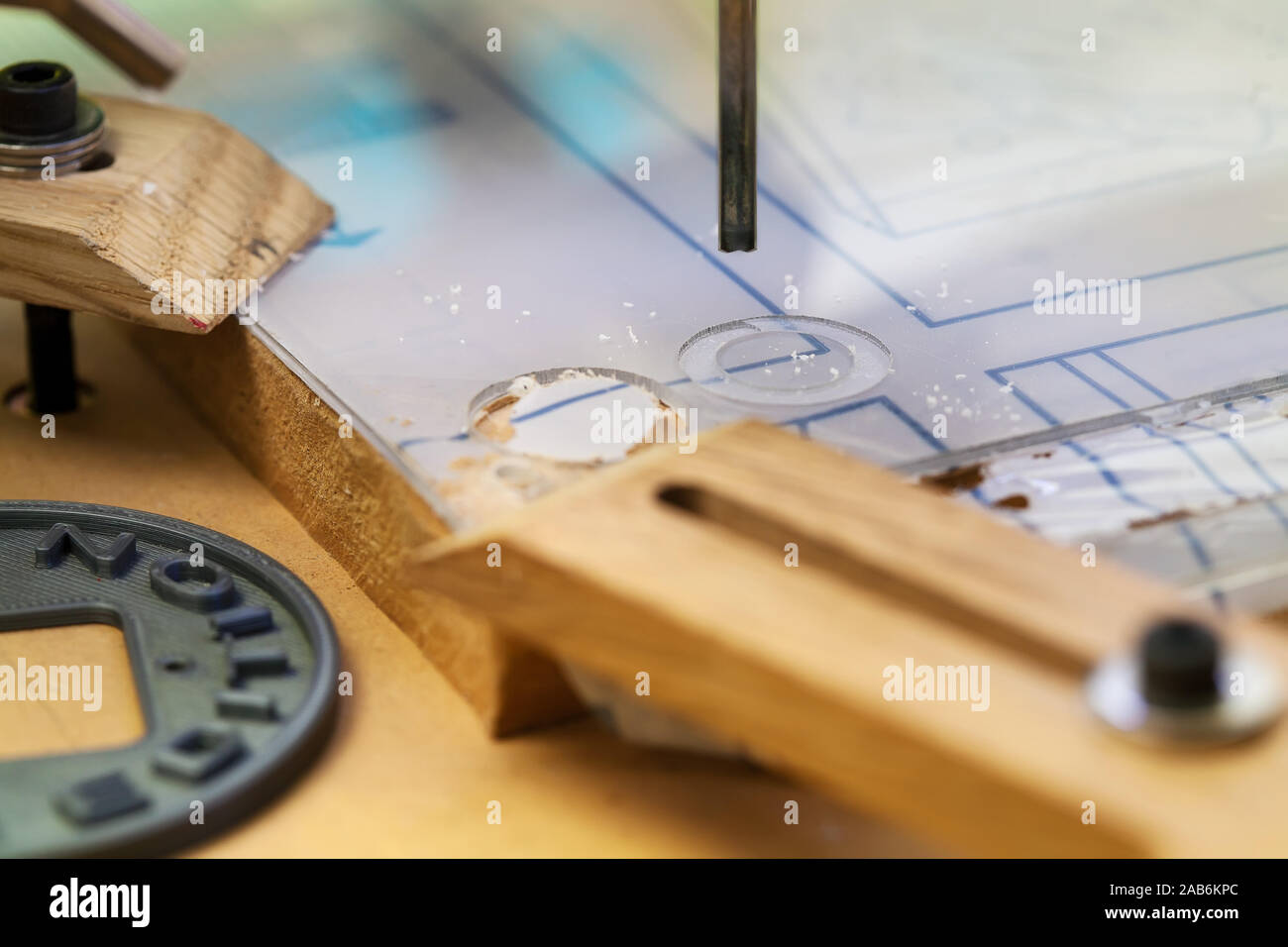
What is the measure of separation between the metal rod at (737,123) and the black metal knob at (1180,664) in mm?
446

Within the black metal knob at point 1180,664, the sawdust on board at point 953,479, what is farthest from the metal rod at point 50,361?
the black metal knob at point 1180,664

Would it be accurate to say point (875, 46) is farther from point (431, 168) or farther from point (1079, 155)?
point (431, 168)

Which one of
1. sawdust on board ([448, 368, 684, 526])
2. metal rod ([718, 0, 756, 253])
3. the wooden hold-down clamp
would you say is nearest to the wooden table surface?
sawdust on board ([448, 368, 684, 526])

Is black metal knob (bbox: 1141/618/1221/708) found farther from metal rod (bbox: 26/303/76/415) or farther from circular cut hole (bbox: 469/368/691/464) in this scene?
metal rod (bbox: 26/303/76/415)

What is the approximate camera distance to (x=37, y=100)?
4.13ft

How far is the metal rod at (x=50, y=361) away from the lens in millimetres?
1331

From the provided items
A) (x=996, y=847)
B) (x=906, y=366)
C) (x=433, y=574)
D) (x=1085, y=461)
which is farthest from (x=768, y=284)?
(x=996, y=847)

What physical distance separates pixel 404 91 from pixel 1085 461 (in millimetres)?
843

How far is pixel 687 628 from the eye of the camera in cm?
83

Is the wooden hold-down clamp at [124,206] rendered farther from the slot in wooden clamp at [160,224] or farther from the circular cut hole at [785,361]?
the circular cut hole at [785,361]

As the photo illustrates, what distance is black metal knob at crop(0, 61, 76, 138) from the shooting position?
1.25m

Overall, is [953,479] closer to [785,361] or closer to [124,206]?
[785,361]

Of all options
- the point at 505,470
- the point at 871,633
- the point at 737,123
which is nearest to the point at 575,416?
the point at 505,470

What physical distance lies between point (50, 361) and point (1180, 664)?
93 cm
